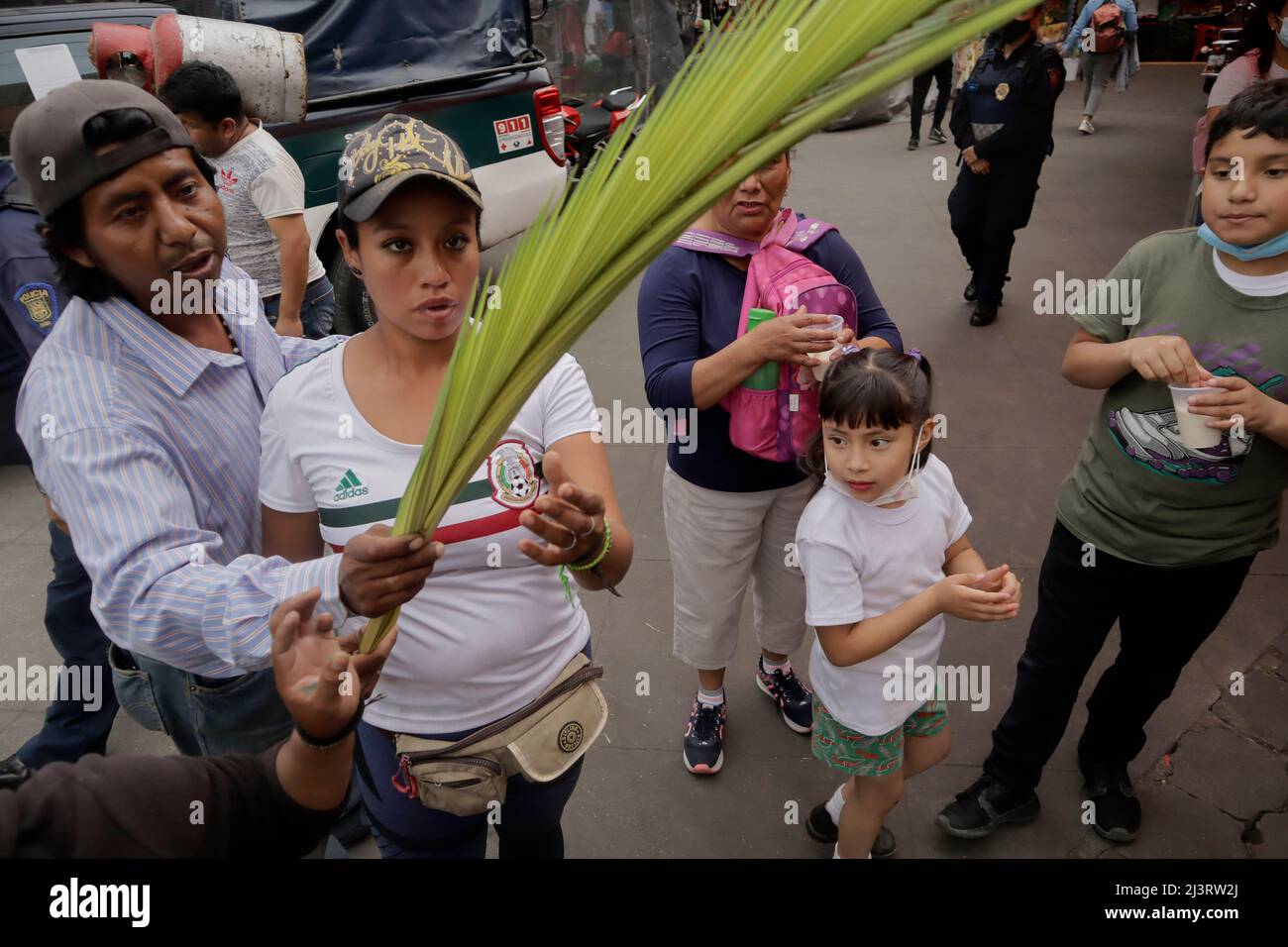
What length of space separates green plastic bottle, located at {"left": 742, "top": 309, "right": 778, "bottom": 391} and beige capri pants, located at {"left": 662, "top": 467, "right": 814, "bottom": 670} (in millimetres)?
391

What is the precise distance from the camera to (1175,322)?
1912mm

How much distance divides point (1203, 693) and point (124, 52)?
4910 mm

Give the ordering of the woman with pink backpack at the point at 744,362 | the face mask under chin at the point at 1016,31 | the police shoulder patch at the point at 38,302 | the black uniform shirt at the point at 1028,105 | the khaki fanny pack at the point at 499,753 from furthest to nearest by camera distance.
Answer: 1. the black uniform shirt at the point at 1028,105
2. the face mask under chin at the point at 1016,31
3. the police shoulder patch at the point at 38,302
4. the woman with pink backpack at the point at 744,362
5. the khaki fanny pack at the point at 499,753

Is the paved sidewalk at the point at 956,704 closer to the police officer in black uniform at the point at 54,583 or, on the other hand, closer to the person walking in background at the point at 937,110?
the police officer in black uniform at the point at 54,583

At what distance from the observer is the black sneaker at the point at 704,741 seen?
281 centimetres

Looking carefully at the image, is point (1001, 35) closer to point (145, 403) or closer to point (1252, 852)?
point (1252, 852)

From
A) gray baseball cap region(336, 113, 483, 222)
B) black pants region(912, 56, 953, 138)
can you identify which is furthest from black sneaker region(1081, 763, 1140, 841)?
black pants region(912, 56, 953, 138)

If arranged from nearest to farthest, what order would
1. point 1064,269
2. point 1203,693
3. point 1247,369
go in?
point 1247,369, point 1203,693, point 1064,269

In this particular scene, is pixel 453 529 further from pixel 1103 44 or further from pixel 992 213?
pixel 1103 44

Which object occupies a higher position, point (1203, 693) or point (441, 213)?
point (441, 213)

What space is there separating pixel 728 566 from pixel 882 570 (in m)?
0.75

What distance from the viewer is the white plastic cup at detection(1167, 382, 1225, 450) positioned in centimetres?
178

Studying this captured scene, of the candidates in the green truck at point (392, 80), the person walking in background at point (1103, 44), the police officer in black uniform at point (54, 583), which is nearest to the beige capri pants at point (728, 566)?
the police officer in black uniform at point (54, 583)

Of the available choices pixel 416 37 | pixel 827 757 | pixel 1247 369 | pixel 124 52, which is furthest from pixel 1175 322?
pixel 416 37
